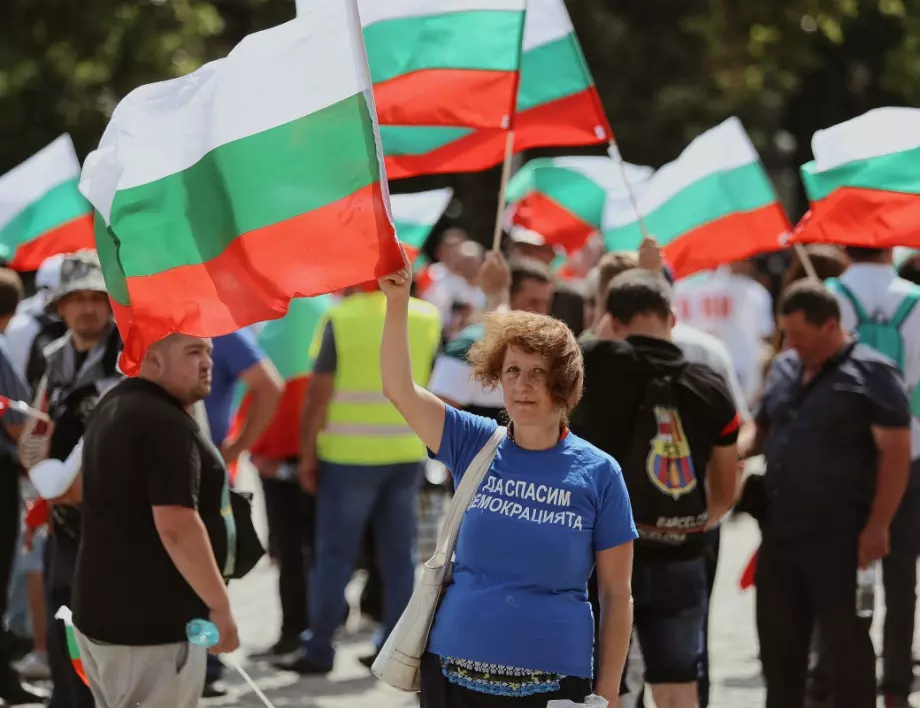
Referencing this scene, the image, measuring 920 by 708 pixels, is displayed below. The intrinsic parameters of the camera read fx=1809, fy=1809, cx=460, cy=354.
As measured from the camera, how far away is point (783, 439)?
716 centimetres

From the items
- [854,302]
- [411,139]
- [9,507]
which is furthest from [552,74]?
[9,507]

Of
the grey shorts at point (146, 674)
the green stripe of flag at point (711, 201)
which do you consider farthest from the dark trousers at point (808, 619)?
the grey shorts at point (146, 674)

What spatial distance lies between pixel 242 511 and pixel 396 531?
300 centimetres

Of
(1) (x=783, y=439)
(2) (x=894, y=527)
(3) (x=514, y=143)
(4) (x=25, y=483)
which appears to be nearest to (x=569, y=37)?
(3) (x=514, y=143)

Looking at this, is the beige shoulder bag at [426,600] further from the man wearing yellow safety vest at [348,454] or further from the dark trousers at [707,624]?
the man wearing yellow safety vest at [348,454]

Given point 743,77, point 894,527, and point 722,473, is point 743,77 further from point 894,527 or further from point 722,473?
point 722,473

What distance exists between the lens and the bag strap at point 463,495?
16.3ft

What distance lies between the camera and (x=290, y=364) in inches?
389

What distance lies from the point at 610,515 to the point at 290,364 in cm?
512

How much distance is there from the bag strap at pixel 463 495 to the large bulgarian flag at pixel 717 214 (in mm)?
3908

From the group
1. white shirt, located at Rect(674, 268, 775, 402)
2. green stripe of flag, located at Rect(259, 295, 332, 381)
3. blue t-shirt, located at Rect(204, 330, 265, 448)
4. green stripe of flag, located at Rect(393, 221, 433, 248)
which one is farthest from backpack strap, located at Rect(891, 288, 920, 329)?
white shirt, located at Rect(674, 268, 775, 402)

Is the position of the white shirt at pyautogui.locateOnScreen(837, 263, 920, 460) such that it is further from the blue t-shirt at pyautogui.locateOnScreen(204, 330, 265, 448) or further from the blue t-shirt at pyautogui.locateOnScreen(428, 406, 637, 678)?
the blue t-shirt at pyautogui.locateOnScreen(428, 406, 637, 678)

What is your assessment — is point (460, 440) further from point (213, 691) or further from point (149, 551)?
point (213, 691)

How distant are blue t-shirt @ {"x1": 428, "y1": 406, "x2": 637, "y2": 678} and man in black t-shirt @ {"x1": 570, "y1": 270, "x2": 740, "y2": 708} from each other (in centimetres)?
130
